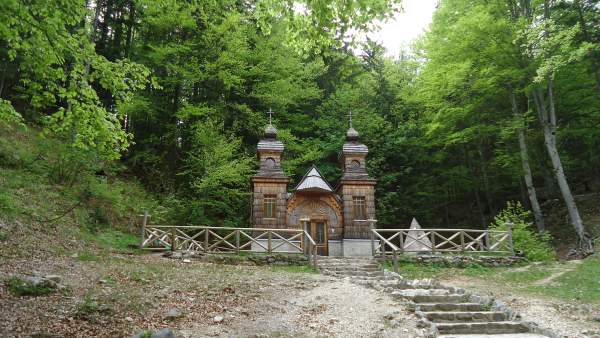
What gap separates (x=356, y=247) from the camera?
1816 centimetres

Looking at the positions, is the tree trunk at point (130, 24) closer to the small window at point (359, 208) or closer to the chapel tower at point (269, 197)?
the chapel tower at point (269, 197)

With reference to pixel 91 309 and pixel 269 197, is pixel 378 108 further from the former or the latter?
pixel 91 309

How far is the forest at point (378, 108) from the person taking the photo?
16703 millimetres

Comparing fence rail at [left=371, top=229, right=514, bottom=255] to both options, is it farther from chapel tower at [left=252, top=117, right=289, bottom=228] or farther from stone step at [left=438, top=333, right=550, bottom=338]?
stone step at [left=438, top=333, right=550, bottom=338]

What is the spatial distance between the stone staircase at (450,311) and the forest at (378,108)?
23.3 feet

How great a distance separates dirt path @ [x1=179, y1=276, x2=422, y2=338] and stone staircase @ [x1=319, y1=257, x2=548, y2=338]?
416 millimetres

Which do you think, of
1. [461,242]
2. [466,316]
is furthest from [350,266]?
[466,316]

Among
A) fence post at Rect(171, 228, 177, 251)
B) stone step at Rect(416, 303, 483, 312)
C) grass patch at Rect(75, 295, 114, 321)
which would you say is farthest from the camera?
fence post at Rect(171, 228, 177, 251)

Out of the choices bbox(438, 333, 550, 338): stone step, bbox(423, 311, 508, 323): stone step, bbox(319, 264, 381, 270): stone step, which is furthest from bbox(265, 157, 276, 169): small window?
bbox(438, 333, 550, 338): stone step

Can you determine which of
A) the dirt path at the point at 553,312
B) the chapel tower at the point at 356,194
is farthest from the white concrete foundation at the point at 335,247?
the dirt path at the point at 553,312

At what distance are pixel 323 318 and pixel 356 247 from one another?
10.5 metres

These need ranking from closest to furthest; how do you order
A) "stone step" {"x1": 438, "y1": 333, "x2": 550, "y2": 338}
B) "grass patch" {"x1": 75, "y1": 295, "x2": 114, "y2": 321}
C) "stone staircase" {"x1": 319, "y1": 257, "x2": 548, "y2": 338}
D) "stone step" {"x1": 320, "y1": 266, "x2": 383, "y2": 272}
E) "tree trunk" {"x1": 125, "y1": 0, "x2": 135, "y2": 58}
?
"grass patch" {"x1": 75, "y1": 295, "x2": 114, "y2": 321}
"stone step" {"x1": 438, "y1": 333, "x2": 550, "y2": 338}
"stone staircase" {"x1": 319, "y1": 257, "x2": 548, "y2": 338}
"stone step" {"x1": 320, "y1": 266, "x2": 383, "y2": 272}
"tree trunk" {"x1": 125, "y1": 0, "x2": 135, "y2": 58}

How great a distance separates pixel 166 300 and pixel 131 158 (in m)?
15.2

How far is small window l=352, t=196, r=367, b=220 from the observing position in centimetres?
1870
